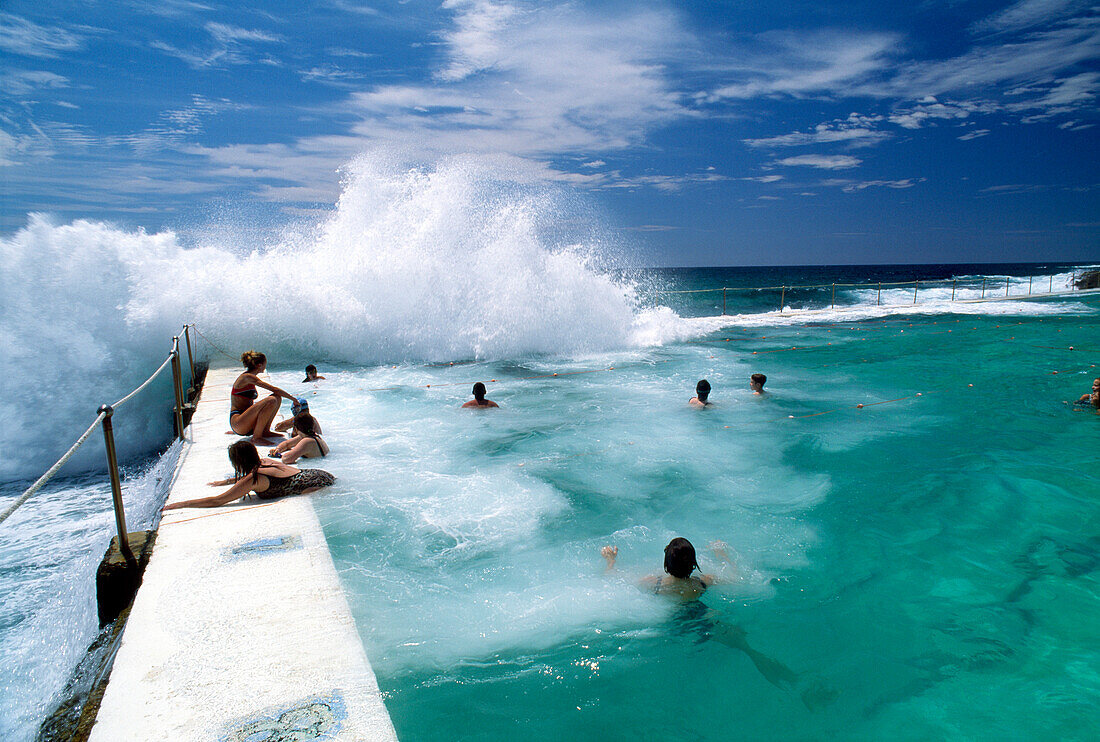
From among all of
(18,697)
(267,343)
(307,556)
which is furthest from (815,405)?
(267,343)

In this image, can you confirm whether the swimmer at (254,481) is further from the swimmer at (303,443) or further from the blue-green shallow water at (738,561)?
Answer: the swimmer at (303,443)

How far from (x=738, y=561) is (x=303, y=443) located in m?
5.15

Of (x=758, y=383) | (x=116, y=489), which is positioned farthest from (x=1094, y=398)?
(x=116, y=489)

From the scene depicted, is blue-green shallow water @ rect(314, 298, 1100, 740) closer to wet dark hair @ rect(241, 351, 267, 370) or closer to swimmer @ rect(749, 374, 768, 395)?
swimmer @ rect(749, 374, 768, 395)

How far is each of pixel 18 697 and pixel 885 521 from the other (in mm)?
7596

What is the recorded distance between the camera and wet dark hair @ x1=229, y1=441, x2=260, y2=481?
529 centimetres

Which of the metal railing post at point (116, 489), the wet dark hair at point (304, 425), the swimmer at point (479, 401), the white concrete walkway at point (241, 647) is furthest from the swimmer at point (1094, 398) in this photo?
the metal railing post at point (116, 489)

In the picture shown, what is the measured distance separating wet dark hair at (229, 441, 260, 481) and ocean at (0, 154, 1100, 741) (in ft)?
2.78

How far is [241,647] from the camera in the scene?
3.31 meters

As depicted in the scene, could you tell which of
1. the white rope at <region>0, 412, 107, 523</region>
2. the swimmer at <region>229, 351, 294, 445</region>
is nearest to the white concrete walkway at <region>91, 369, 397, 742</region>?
the white rope at <region>0, 412, 107, 523</region>

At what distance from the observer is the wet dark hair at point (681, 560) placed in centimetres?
450

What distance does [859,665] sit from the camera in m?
3.97

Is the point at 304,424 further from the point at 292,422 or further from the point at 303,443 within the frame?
the point at 292,422

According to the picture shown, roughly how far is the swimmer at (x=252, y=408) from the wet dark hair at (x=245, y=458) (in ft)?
7.43
